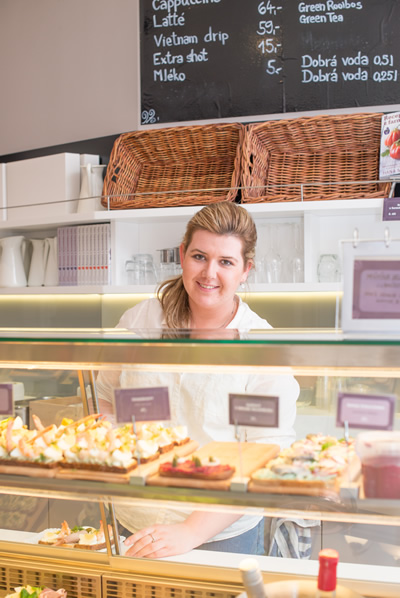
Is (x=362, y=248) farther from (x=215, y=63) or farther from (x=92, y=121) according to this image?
(x=92, y=121)

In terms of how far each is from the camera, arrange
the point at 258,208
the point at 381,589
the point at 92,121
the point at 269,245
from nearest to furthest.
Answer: the point at 381,589, the point at 258,208, the point at 269,245, the point at 92,121

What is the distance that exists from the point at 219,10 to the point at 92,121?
95 centimetres

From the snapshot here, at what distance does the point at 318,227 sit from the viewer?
321cm

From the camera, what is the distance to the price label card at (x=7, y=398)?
1.33 metres

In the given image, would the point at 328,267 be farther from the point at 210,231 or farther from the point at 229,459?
the point at 229,459

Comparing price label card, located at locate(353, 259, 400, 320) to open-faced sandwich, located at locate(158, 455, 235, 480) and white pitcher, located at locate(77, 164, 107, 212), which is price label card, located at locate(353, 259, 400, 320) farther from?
white pitcher, located at locate(77, 164, 107, 212)

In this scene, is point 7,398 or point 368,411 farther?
point 7,398

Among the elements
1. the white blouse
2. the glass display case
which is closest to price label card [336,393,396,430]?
the glass display case

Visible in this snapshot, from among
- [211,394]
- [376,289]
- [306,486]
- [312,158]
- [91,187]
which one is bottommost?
[306,486]

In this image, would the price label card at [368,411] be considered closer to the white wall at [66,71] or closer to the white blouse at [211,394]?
the white blouse at [211,394]

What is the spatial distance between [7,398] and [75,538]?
0.53m

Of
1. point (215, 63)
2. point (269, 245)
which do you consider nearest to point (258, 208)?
point (269, 245)

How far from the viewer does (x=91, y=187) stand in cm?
347

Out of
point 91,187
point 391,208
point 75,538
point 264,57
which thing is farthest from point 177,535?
point 264,57
